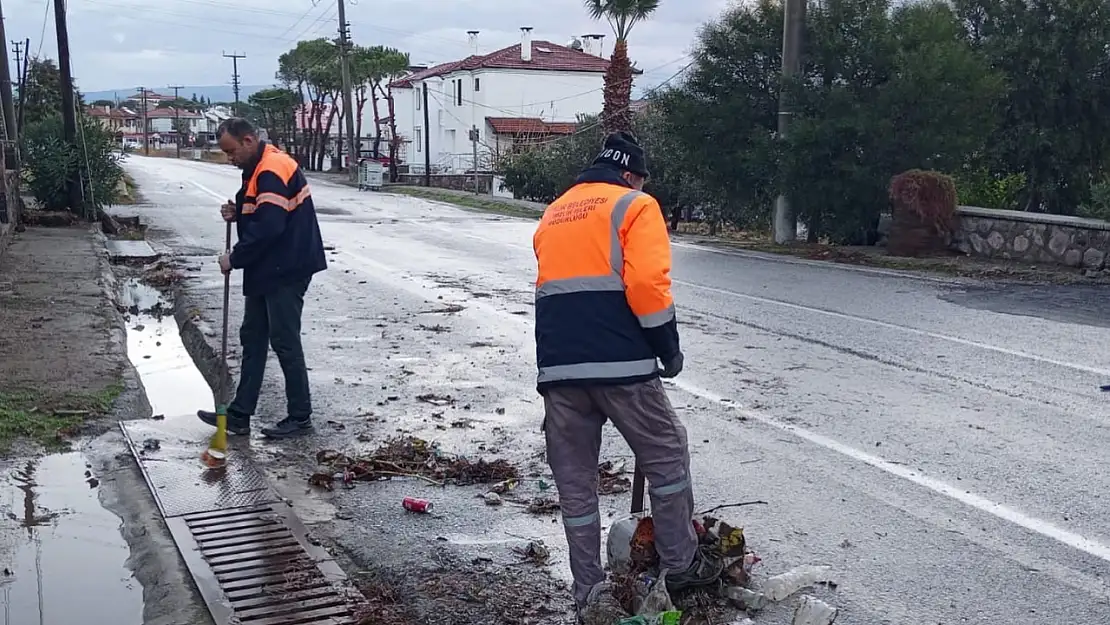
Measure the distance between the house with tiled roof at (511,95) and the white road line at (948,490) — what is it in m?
50.8

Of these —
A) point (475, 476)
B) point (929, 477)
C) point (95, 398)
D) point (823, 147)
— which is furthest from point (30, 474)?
point (823, 147)

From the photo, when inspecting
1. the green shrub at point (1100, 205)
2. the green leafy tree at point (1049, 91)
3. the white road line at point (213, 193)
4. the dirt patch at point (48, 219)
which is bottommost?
the dirt patch at point (48, 219)

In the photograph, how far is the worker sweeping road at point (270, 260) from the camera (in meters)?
6.66

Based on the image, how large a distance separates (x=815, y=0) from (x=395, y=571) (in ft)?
55.2

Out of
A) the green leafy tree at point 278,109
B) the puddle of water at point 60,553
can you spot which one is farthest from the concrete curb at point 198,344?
the green leafy tree at point 278,109

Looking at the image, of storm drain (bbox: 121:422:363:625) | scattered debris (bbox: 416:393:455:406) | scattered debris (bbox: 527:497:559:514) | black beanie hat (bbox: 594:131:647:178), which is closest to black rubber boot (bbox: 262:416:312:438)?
storm drain (bbox: 121:422:363:625)

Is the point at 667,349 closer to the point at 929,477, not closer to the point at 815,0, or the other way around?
the point at 929,477

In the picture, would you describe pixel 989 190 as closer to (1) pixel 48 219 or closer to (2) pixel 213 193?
(1) pixel 48 219

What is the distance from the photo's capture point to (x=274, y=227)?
6.64 m

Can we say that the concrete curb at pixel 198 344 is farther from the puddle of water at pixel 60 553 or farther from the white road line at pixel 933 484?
the white road line at pixel 933 484

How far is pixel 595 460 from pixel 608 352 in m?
0.50

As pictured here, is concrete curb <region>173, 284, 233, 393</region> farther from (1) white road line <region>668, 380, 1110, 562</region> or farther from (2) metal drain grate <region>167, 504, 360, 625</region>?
(1) white road line <region>668, 380, 1110, 562</region>

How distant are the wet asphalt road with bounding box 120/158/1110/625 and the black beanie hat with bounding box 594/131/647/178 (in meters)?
1.76

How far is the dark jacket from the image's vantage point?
6.64m
